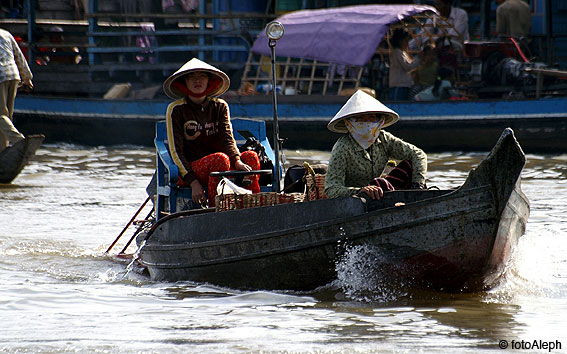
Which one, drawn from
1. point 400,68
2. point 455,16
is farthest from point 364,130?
point 455,16

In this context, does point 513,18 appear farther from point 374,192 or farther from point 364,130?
point 374,192

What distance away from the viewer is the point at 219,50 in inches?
713

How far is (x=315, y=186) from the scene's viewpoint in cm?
597

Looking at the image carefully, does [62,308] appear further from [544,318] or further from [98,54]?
[98,54]

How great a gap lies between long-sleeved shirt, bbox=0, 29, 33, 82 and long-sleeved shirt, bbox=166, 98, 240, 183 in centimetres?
533

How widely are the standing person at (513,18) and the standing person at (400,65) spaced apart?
6.59ft

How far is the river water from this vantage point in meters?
4.69

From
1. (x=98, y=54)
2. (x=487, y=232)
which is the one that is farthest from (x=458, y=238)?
(x=98, y=54)

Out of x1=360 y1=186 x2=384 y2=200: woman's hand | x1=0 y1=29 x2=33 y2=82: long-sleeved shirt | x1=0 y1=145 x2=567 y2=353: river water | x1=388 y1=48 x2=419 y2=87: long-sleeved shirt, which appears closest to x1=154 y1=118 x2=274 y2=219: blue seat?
x1=0 y1=145 x2=567 y2=353: river water

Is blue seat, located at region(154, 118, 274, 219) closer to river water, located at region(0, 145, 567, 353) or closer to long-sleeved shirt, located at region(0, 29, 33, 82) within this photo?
river water, located at region(0, 145, 567, 353)

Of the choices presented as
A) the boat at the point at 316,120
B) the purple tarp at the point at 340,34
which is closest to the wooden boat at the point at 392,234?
the purple tarp at the point at 340,34

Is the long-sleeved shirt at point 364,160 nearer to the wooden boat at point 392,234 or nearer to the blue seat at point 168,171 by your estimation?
the wooden boat at point 392,234

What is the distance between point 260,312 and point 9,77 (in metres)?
7.13

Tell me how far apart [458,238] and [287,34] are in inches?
426
